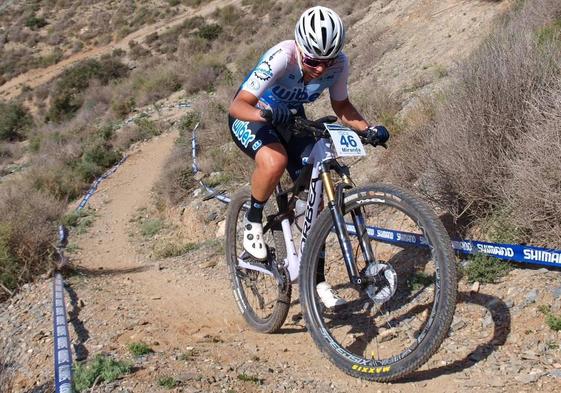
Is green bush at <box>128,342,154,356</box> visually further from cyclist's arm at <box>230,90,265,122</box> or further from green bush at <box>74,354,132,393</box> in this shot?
cyclist's arm at <box>230,90,265,122</box>

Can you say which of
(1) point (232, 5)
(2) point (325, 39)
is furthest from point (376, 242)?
(1) point (232, 5)

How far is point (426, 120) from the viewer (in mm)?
6086

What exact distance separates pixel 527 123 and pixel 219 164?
23.0 feet

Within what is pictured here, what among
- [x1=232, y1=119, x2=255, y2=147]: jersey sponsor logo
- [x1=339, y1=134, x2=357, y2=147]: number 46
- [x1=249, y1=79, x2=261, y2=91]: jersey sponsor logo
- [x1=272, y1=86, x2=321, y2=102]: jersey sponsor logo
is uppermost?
[x1=249, y1=79, x2=261, y2=91]: jersey sponsor logo

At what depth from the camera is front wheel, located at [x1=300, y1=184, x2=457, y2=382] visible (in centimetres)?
296

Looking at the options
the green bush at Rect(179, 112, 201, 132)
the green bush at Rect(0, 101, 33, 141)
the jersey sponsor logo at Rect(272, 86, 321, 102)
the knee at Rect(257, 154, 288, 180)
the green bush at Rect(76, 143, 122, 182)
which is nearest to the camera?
the knee at Rect(257, 154, 288, 180)

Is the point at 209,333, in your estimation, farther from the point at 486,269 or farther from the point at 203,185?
the point at 203,185

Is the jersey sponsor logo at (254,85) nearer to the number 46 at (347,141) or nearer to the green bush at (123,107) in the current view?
the number 46 at (347,141)

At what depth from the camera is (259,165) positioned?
153 inches

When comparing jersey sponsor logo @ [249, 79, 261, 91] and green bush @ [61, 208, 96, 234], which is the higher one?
jersey sponsor logo @ [249, 79, 261, 91]

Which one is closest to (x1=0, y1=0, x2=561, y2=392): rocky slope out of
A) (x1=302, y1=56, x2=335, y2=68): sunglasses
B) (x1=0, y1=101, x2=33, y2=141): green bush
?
(x1=302, y1=56, x2=335, y2=68): sunglasses

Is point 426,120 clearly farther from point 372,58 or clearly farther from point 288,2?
point 288,2

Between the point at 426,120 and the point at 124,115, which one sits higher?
the point at 426,120

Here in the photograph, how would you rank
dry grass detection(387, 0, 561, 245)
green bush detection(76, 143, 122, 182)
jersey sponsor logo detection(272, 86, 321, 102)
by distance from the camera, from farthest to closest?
green bush detection(76, 143, 122, 182) → dry grass detection(387, 0, 561, 245) → jersey sponsor logo detection(272, 86, 321, 102)
